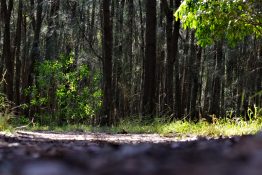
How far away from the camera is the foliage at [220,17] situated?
27.6 ft

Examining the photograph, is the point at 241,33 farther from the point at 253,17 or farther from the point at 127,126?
the point at 127,126

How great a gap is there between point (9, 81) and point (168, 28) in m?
9.15

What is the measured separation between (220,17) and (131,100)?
2410cm

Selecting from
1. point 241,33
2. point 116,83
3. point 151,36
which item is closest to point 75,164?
point 241,33

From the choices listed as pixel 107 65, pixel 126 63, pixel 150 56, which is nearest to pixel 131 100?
pixel 126 63

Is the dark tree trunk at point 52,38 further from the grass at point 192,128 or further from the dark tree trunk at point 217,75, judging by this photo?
the grass at point 192,128

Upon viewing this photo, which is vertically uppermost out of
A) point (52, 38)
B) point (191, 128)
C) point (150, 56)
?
point (52, 38)

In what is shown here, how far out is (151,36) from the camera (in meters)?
16.7

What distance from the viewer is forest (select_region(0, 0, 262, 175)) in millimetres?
1674

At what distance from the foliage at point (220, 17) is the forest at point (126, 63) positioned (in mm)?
18

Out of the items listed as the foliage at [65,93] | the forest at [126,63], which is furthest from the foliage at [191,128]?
the foliage at [65,93]

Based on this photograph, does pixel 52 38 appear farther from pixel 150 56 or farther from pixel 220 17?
pixel 220 17

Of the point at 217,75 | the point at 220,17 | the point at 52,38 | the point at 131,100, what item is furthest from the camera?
the point at 217,75

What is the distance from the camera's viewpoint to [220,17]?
27.9 ft
